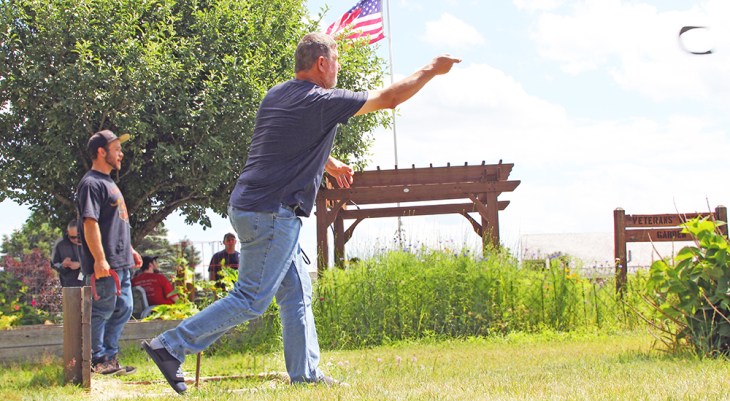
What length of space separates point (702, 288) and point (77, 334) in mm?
5012

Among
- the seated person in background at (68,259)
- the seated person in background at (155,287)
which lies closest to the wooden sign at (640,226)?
the seated person in background at (155,287)

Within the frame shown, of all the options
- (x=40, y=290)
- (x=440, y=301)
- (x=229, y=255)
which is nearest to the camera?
(x=440, y=301)

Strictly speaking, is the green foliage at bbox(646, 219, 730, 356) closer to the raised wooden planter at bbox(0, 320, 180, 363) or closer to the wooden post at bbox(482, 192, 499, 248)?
the raised wooden planter at bbox(0, 320, 180, 363)

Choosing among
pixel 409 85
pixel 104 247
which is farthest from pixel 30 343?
pixel 409 85

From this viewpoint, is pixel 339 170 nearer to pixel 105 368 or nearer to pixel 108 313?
pixel 108 313

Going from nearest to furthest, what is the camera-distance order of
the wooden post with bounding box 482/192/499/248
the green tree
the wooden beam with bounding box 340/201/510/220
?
the wooden post with bounding box 482/192/499/248 < the wooden beam with bounding box 340/201/510/220 < the green tree

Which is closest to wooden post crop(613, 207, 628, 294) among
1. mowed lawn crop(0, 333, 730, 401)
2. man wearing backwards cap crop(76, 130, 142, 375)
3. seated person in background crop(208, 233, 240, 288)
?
mowed lawn crop(0, 333, 730, 401)

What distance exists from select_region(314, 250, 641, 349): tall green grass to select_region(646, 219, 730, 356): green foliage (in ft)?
13.8

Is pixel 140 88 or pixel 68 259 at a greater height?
pixel 140 88

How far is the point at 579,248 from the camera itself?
51000mm

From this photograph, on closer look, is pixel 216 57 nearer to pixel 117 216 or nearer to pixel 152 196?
pixel 152 196

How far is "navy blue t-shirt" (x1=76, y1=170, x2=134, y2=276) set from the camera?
21.0 ft

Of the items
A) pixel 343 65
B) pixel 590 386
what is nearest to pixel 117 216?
pixel 590 386

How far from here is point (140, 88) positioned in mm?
16000
